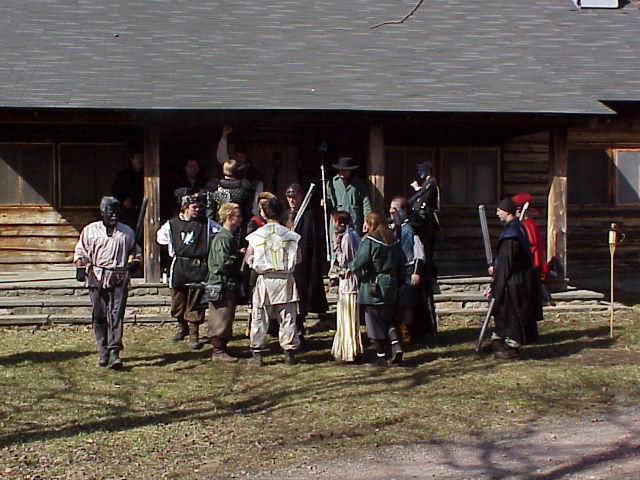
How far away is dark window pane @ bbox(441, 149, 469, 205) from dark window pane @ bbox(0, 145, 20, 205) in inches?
279

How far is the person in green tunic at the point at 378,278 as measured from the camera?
9.16m

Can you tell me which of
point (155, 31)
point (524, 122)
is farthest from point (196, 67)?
point (524, 122)

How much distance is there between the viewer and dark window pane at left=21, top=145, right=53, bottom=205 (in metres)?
14.7

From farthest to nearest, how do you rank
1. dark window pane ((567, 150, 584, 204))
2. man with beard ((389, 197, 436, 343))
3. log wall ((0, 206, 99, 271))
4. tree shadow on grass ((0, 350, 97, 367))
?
dark window pane ((567, 150, 584, 204)) → log wall ((0, 206, 99, 271)) → man with beard ((389, 197, 436, 343)) → tree shadow on grass ((0, 350, 97, 367))

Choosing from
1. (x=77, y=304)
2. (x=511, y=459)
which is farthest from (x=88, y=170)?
(x=511, y=459)

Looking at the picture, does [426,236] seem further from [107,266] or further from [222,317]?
[107,266]

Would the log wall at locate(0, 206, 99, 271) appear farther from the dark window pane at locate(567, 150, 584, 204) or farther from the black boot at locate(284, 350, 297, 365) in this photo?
the dark window pane at locate(567, 150, 584, 204)

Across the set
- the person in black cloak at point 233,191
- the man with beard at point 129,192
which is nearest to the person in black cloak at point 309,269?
the person in black cloak at point 233,191

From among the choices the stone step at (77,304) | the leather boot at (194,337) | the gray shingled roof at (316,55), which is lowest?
the leather boot at (194,337)

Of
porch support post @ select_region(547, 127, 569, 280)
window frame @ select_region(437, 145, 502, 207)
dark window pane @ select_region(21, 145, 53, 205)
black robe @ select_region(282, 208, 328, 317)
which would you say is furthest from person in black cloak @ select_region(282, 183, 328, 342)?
dark window pane @ select_region(21, 145, 53, 205)

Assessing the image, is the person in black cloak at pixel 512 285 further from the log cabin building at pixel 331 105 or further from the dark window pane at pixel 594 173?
the dark window pane at pixel 594 173

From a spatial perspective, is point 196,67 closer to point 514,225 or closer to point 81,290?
point 81,290

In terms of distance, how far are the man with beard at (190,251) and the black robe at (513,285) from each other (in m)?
3.16

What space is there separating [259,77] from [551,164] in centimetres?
439
